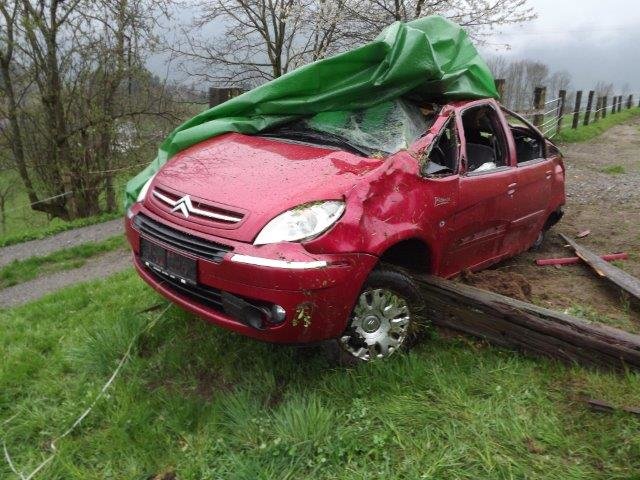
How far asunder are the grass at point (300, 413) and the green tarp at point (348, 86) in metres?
1.58

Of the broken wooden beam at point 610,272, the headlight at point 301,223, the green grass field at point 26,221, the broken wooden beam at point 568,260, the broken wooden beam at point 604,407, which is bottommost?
the green grass field at point 26,221

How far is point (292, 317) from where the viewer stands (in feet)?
8.58

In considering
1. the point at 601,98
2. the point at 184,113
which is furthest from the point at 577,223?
the point at 601,98

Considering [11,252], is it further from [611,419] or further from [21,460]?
[611,419]

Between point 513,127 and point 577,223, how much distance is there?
177 cm

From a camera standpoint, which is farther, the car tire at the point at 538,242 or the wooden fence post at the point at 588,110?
the wooden fence post at the point at 588,110

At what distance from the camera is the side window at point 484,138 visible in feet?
14.3

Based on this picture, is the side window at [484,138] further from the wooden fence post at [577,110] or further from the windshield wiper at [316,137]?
the wooden fence post at [577,110]

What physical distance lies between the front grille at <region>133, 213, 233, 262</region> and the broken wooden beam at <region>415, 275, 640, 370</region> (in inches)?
51.3

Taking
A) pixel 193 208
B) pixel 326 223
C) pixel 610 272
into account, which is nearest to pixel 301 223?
pixel 326 223

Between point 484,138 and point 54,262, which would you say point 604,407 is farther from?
point 54,262

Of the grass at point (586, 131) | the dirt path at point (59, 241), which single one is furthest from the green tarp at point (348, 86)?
the grass at point (586, 131)

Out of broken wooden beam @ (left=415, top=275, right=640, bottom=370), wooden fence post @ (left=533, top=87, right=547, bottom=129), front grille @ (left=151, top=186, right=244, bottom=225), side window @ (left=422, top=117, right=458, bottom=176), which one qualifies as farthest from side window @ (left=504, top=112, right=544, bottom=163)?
wooden fence post @ (left=533, top=87, right=547, bottom=129)

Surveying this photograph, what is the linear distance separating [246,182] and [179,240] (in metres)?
0.49
